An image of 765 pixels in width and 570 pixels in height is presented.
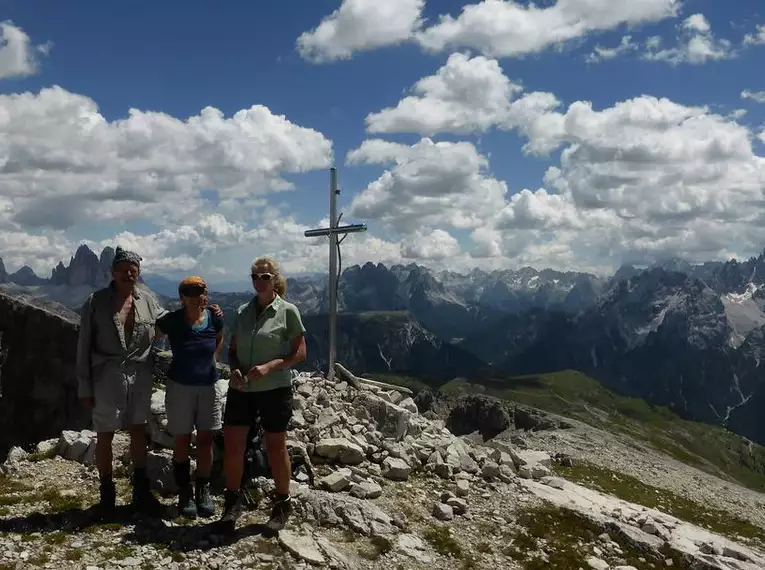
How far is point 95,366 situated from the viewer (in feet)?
33.9

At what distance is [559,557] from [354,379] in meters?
9.82

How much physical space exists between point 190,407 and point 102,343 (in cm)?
188

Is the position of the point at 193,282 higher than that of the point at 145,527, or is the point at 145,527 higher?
the point at 193,282

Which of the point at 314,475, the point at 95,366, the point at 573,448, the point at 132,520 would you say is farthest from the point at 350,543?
the point at 573,448

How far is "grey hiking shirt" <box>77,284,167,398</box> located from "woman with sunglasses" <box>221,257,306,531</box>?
5.94 feet

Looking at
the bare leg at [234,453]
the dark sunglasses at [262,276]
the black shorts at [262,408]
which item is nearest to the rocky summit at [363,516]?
the bare leg at [234,453]

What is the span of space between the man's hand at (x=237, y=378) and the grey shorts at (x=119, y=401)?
6.61 feet

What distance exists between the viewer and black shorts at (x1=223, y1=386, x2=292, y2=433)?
1024 centimetres

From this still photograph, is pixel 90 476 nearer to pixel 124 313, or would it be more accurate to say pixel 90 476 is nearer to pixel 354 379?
pixel 124 313

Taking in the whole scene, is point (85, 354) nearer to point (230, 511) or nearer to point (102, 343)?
point (102, 343)

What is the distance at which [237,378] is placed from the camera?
9.93 meters

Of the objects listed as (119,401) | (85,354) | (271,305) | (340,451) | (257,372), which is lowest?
(340,451)

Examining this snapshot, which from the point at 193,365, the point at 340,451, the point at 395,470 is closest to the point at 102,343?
the point at 193,365

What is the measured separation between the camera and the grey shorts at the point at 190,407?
10430 millimetres
